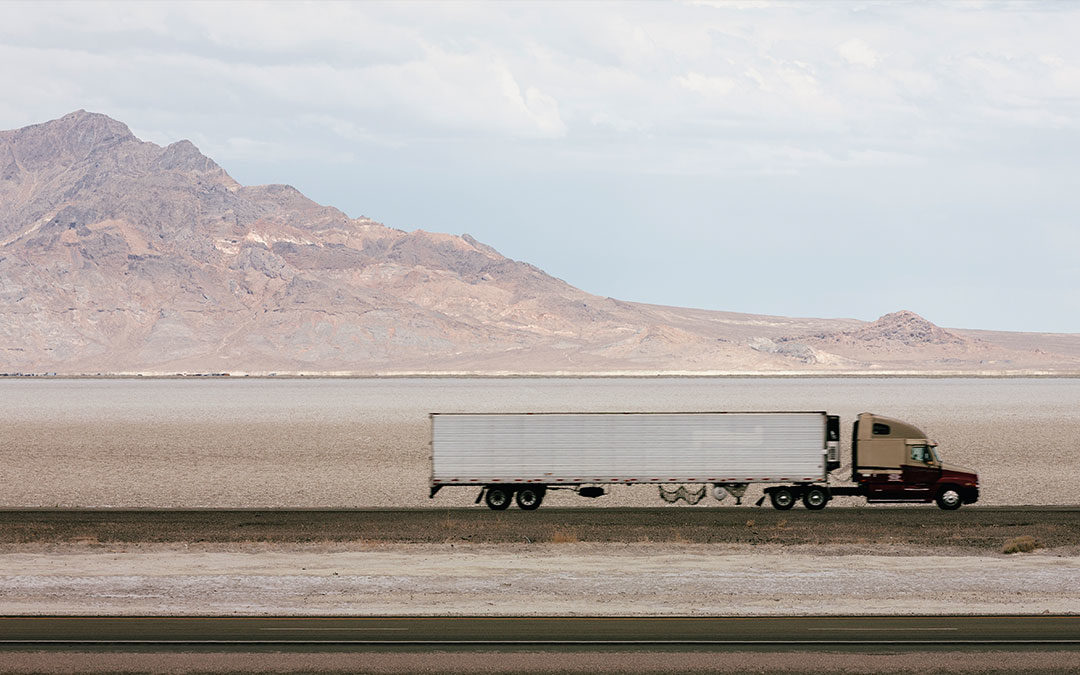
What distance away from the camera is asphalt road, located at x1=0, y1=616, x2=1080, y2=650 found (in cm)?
1964

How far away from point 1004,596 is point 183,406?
130524 millimetres

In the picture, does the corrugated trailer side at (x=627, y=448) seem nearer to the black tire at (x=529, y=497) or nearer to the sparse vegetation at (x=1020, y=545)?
the black tire at (x=529, y=497)

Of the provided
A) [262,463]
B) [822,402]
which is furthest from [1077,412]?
[262,463]

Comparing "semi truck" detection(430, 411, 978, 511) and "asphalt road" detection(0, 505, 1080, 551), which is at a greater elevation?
"semi truck" detection(430, 411, 978, 511)

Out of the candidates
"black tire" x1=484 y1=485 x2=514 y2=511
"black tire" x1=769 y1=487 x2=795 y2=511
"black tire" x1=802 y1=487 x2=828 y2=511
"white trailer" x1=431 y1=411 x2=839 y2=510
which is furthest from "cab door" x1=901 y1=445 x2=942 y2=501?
"black tire" x1=484 y1=485 x2=514 y2=511

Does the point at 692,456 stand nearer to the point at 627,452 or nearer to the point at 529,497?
the point at 627,452

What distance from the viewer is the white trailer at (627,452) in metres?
40.2

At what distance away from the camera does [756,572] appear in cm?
2719

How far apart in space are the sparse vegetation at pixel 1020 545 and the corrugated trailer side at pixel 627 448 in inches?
369

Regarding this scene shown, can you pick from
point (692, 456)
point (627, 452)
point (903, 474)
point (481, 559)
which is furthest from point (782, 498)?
point (481, 559)

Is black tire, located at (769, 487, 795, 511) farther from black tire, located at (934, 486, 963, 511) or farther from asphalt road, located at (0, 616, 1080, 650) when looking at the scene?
asphalt road, located at (0, 616, 1080, 650)

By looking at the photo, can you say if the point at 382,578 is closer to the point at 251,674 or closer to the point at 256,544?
the point at 256,544

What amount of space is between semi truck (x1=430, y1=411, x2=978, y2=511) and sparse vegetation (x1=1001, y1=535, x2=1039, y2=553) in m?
8.69

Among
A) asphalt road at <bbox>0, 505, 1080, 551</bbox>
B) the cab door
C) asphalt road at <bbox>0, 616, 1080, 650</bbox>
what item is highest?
the cab door
